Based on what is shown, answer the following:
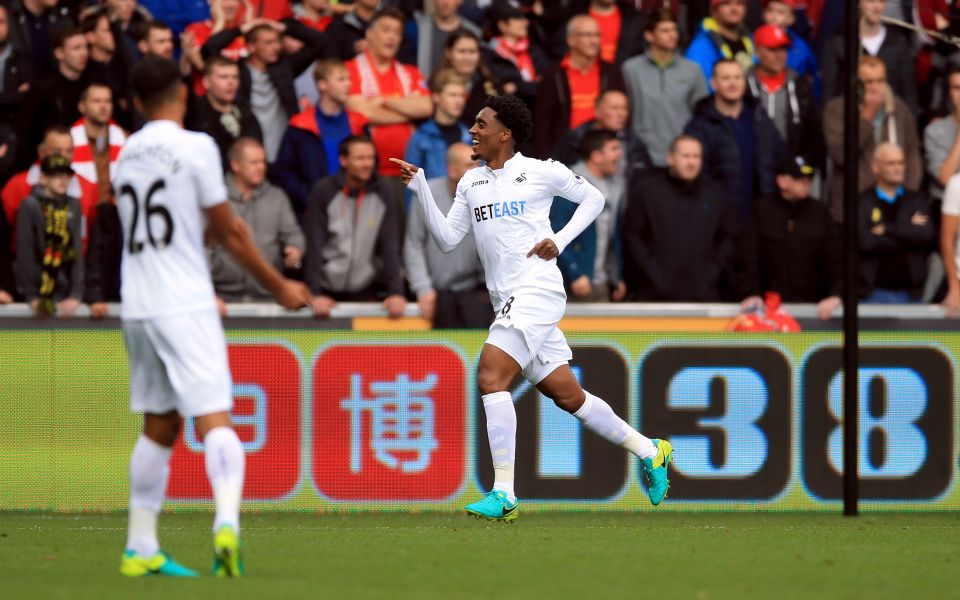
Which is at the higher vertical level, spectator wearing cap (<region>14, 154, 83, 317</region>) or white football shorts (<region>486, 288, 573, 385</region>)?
spectator wearing cap (<region>14, 154, 83, 317</region>)

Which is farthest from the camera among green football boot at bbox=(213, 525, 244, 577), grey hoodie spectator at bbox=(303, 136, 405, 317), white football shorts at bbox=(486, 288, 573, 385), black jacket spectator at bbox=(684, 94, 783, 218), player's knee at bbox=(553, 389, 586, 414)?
black jacket spectator at bbox=(684, 94, 783, 218)

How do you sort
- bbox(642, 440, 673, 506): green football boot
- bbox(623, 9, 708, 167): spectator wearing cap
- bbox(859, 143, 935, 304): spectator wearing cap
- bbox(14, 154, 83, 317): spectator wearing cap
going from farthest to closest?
bbox(623, 9, 708, 167): spectator wearing cap, bbox(859, 143, 935, 304): spectator wearing cap, bbox(14, 154, 83, 317): spectator wearing cap, bbox(642, 440, 673, 506): green football boot

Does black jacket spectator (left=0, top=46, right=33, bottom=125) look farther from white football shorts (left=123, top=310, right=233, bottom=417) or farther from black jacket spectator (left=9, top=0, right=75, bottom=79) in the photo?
white football shorts (left=123, top=310, right=233, bottom=417)

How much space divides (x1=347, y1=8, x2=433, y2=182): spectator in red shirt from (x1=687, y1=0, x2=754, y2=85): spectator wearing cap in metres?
→ 2.46

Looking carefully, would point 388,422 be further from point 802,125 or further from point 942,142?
point 942,142

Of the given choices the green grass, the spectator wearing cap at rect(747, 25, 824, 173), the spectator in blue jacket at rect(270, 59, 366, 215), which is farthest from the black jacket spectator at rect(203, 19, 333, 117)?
the green grass

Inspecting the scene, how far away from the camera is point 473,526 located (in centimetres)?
1036

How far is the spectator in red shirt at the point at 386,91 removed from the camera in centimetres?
1360

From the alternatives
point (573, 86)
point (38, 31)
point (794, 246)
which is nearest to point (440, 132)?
point (573, 86)

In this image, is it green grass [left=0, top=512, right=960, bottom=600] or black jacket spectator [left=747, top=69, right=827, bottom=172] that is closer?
green grass [left=0, top=512, right=960, bottom=600]

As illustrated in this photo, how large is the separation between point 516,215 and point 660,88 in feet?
14.3

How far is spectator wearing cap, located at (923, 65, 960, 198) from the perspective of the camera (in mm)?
13977

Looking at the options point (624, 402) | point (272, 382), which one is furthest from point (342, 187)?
point (624, 402)

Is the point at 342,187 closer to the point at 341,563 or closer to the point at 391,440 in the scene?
the point at 391,440
